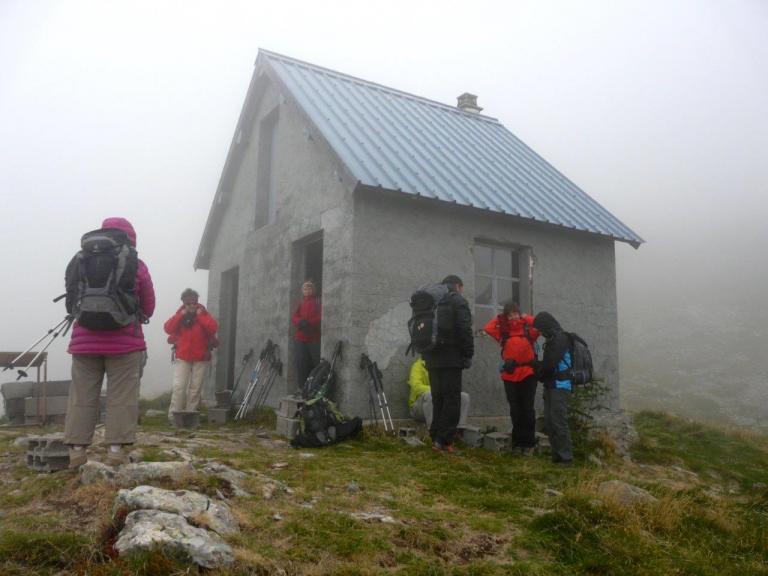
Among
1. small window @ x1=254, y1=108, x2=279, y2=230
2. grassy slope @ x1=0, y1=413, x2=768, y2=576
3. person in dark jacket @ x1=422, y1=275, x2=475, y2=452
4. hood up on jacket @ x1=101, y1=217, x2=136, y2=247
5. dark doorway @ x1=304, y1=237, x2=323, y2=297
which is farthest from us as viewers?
small window @ x1=254, y1=108, x2=279, y2=230

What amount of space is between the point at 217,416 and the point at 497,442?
4.63m

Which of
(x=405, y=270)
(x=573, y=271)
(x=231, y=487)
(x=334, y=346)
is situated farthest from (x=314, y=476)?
(x=573, y=271)

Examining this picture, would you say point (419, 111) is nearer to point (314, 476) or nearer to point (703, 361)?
point (314, 476)

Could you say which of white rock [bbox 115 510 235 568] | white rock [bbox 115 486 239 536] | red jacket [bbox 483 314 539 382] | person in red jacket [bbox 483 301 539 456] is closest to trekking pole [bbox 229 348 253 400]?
red jacket [bbox 483 314 539 382]

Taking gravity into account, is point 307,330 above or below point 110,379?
above

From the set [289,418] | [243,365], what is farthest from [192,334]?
[289,418]

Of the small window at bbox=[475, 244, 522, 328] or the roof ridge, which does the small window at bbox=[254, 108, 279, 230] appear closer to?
the roof ridge

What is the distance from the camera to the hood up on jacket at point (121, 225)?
5.52 metres

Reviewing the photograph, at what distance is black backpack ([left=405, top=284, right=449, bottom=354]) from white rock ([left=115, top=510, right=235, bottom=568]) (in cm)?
388

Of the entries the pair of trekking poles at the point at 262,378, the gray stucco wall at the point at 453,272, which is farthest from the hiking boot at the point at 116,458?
the pair of trekking poles at the point at 262,378

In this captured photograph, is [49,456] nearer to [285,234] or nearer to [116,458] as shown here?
[116,458]

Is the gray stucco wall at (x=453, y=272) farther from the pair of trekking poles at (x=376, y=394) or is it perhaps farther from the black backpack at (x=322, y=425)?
the black backpack at (x=322, y=425)

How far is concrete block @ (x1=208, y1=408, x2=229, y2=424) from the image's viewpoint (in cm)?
973

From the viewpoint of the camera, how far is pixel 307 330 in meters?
9.32
